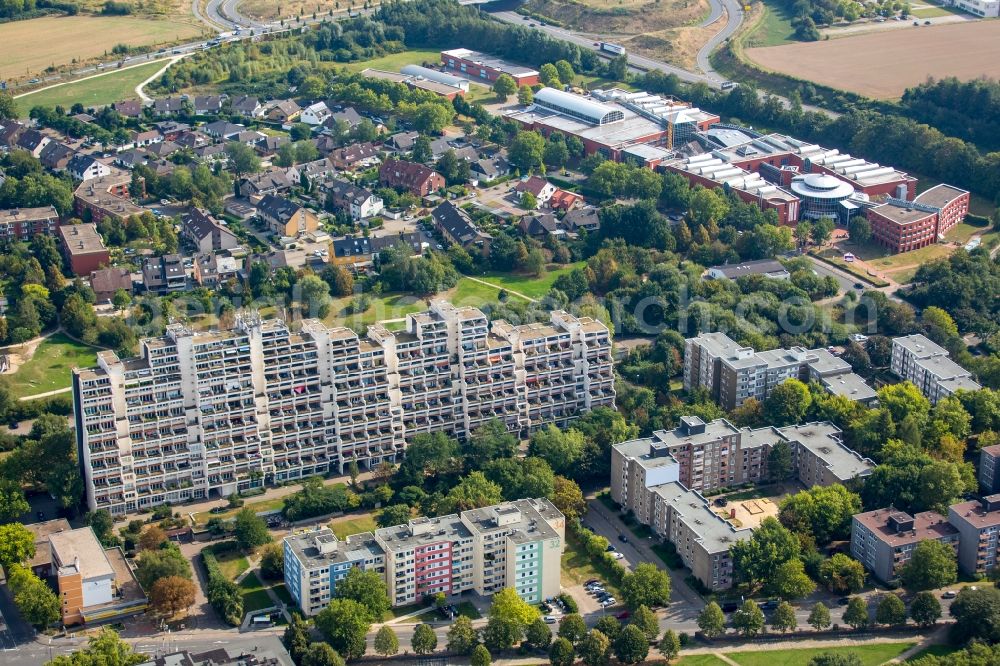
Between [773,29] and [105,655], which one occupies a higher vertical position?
[773,29]

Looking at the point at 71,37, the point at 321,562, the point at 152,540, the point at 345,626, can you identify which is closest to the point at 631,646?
the point at 345,626

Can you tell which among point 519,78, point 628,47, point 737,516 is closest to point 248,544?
point 737,516

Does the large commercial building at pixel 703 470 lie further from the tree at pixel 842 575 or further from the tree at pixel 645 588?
the tree at pixel 842 575

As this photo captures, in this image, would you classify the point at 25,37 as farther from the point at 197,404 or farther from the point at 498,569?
the point at 498,569

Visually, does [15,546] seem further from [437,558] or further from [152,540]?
[437,558]

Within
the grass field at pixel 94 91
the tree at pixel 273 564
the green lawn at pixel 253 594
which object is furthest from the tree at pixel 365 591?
the grass field at pixel 94 91

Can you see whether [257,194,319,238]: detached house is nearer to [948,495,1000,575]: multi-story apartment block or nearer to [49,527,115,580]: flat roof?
[49,527,115,580]: flat roof
